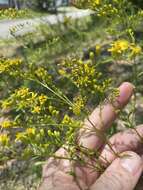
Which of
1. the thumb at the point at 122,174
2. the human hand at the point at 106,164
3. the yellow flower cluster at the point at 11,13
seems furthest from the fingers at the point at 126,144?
the yellow flower cluster at the point at 11,13

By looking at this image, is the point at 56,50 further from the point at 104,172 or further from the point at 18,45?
the point at 104,172

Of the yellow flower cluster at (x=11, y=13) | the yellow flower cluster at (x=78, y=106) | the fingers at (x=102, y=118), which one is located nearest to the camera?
the yellow flower cluster at (x=78, y=106)

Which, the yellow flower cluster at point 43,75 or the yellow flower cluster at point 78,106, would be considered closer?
the yellow flower cluster at point 78,106

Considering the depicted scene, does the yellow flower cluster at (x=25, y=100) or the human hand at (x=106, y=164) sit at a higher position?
the yellow flower cluster at (x=25, y=100)

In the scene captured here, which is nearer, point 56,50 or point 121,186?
point 121,186

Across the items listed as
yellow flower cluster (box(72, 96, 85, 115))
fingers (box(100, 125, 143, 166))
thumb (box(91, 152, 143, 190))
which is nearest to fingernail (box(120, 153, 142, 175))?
thumb (box(91, 152, 143, 190))

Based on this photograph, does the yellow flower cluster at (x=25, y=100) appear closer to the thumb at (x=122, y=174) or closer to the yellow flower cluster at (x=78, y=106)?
the yellow flower cluster at (x=78, y=106)

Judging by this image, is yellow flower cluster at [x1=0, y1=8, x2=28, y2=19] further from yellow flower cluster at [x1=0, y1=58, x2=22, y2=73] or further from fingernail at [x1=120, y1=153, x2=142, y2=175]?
fingernail at [x1=120, y1=153, x2=142, y2=175]

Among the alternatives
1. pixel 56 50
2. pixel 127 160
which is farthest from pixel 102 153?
pixel 56 50
